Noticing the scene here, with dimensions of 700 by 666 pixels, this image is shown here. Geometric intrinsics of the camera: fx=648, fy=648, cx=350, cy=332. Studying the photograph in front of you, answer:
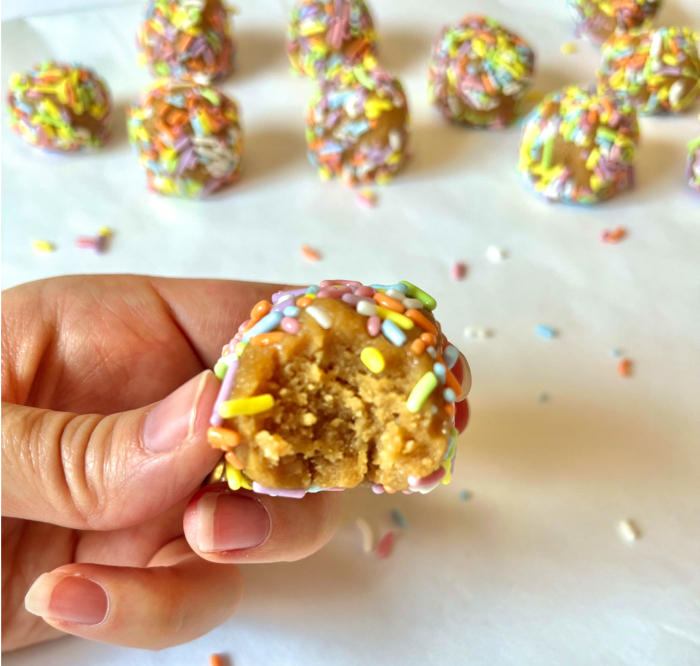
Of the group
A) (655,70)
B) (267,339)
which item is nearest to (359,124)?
(655,70)

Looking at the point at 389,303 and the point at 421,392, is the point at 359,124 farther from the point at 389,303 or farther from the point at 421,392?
the point at 421,392

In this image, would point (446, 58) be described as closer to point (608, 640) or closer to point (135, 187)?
point (135, 187)

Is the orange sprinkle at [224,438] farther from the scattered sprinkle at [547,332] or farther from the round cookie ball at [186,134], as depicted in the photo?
the round cookie ball at [186,134]

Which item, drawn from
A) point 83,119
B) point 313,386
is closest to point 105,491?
point 313,386

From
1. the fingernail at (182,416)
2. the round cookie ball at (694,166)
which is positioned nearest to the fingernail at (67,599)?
the fingernail at (182,416)

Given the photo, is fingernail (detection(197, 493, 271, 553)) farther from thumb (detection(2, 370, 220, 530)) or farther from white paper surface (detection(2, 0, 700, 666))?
white paper surface (detection(2, 0, 700, 666))

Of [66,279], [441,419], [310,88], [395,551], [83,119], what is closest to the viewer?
[441,419]
